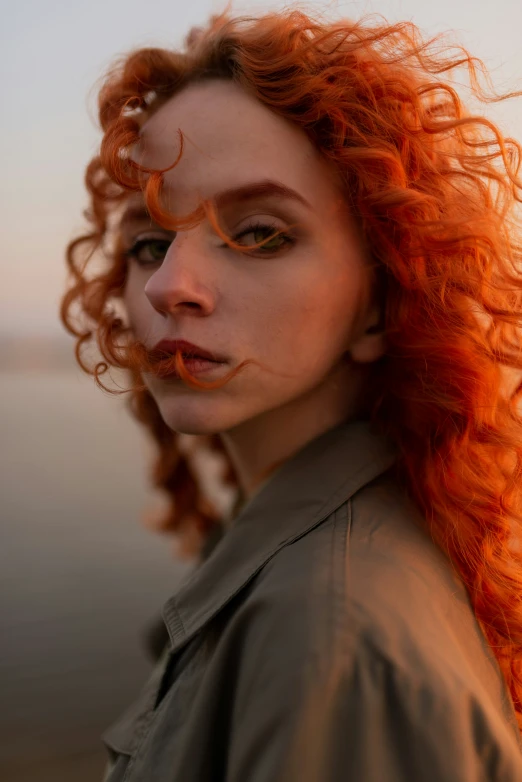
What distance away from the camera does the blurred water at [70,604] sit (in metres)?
2.62

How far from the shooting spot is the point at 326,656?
75cm

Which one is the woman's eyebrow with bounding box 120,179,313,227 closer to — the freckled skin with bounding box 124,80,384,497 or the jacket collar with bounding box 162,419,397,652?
the freckled skin with bounding box 124,80,384,497

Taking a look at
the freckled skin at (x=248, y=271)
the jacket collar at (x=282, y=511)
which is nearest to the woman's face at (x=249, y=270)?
the freckled skin at (x=248, y=271)

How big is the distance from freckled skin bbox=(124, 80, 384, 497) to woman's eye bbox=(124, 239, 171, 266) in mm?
133

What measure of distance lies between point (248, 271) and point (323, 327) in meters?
0.15

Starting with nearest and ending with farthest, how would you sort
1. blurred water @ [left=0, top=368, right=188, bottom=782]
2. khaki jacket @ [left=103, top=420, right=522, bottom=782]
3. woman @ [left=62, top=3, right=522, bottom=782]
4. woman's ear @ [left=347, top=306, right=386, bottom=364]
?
khaki jacket @ [left=103, top=420, right=522, bottom=782] < woman @ [left=62, top=3, right=522, bottom=782] < woman's ear @ [left=347, top=306, right=386, bottom=364] < blurred water @ [left=0, top=368, right=188, bottom=782]

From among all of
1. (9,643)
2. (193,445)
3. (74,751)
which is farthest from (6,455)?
(193,445)

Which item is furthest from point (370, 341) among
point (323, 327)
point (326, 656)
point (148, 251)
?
point (326, 656)

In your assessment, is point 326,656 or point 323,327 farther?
point 323,327

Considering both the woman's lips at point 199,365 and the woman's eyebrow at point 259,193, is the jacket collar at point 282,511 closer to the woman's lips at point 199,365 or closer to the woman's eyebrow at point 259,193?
the woman's lips at point 199,365

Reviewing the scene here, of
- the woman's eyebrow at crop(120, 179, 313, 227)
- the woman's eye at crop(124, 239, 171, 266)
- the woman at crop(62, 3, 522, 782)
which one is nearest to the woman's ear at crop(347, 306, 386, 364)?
the woman at crop(62, 3, 522, 782)

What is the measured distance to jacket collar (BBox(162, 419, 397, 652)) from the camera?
992 mm

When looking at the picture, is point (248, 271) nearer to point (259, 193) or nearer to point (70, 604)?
point (259, 193)

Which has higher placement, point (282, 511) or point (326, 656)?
point (282, 511)
